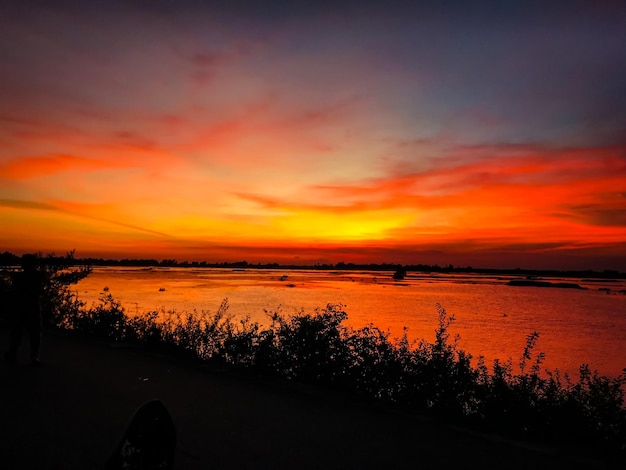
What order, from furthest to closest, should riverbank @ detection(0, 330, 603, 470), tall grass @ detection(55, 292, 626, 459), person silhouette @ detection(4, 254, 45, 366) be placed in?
person silhouette @ detection(4, 254, 45, 366) → tall grass @ detection(55, 292, 626, 459) → riverbank @ detection(0, 330, 603, 470)

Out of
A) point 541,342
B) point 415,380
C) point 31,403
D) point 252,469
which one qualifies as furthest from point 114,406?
point 541,342

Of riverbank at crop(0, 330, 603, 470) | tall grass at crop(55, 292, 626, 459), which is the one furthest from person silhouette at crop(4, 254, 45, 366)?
tall grass at crop(55, 292, 626, 459)

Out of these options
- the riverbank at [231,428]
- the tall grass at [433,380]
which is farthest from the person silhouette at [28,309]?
the tall grass at [433,380]

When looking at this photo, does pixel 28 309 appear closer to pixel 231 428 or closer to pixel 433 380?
pixel 231 428

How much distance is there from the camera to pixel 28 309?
10031 mm

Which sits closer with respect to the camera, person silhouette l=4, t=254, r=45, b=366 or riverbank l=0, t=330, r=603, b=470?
riverbank l=0, t=330, r=603, b=470

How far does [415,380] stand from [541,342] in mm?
21574

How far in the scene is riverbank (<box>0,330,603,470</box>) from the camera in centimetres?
526

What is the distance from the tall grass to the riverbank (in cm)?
89

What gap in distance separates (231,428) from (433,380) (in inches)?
137

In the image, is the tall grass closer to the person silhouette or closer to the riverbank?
the riverbank

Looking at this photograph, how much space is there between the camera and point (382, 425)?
21.6 feet

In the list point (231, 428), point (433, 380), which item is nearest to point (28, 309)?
point (231, 428)

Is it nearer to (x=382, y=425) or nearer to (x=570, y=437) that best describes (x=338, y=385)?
(x=382, y=425)
